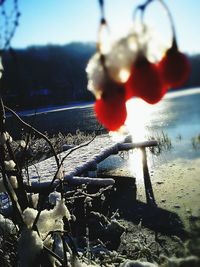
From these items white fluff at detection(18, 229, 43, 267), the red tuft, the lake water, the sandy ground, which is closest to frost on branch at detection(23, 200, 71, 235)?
white fluff at detection(18, 229, 43, 267)

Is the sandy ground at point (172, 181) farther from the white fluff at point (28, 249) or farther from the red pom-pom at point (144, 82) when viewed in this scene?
the red pom-pom at point (144, 82)

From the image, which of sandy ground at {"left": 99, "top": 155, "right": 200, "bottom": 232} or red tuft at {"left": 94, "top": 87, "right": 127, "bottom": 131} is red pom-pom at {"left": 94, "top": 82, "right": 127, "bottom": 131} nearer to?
red tuft at {"left": 94, "top": 87, "right": 127, "bottom": 131}

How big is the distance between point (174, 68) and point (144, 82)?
0.24 ft

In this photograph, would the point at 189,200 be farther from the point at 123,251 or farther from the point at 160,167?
the point at 160,167

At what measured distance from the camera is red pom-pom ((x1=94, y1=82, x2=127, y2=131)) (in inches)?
29.1

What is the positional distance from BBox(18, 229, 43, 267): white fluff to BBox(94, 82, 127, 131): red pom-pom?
1.23 meters

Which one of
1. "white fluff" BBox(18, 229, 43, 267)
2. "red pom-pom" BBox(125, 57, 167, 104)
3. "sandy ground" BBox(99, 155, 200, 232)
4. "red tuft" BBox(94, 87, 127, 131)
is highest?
"red pom-pom" BBox(125, 57, 167, 104)

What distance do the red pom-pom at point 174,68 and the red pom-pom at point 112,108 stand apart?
0.35 ft

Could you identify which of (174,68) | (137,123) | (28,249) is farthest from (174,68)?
(137,123)

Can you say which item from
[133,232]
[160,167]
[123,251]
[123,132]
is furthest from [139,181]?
[123,132]

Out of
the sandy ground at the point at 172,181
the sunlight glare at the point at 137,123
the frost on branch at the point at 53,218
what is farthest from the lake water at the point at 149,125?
the sandy ground at the point at 172,181

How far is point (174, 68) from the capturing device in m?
0.76

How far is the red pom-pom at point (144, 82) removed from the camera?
2.44ft

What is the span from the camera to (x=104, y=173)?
9.55 metres
